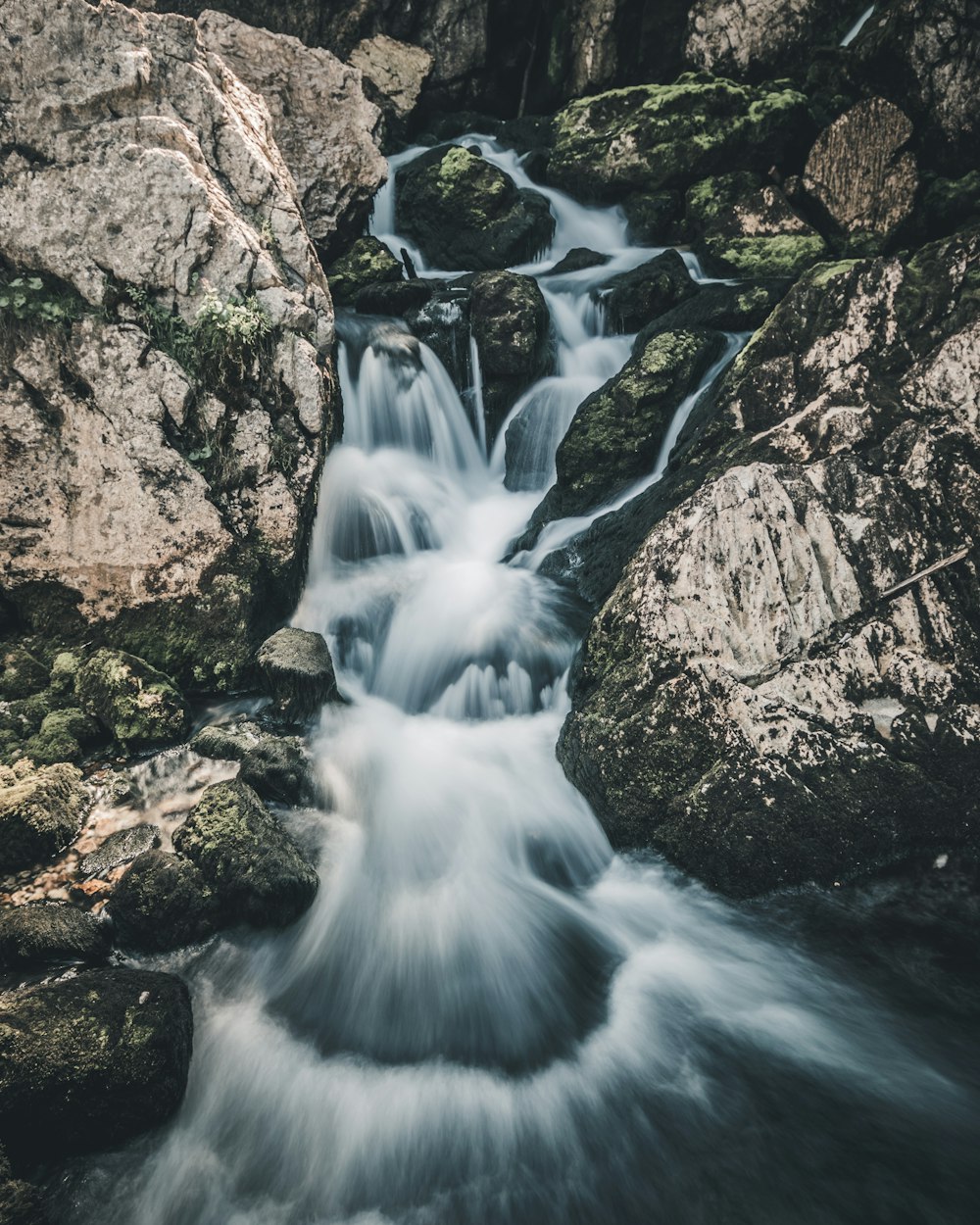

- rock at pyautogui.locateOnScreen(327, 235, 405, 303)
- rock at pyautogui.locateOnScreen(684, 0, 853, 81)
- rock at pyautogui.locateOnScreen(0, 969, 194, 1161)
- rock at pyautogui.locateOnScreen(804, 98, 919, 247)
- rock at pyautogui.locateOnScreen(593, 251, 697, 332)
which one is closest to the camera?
rock at pyautogui.locateOnScreen(0, 969, 194, 1161)

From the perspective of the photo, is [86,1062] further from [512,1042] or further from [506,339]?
[506,339]

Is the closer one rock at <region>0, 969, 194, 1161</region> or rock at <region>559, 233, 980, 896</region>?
rock at <region>0, 969, 194, 1161</region>

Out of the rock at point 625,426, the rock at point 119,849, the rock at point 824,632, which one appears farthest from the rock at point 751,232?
the rock at point 119,849

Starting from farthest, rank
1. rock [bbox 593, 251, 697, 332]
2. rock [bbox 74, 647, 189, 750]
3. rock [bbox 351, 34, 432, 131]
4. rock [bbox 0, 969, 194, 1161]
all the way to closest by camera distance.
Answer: rock [bbox 351, 34, 432, 131] < rock [bbox 593, 251, 697, 332] < rock [bbox 74, 647, 189, 750] < rock [bbox 0, 969, 194, 1161]

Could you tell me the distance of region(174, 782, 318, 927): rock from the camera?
4.01 meters

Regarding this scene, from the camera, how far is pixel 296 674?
229 inches

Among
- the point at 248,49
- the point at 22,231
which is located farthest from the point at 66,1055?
the point at 248,49

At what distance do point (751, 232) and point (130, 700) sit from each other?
13.5 m

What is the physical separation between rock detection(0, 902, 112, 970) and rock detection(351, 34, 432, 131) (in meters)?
19.9

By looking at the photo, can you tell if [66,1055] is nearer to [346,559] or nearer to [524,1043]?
[524,1043]

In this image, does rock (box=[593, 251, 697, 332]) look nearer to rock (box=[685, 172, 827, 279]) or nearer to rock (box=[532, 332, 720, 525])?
rock (box=[685, 172, 827, 279])

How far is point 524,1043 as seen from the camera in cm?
362

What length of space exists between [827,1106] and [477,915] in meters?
2.15

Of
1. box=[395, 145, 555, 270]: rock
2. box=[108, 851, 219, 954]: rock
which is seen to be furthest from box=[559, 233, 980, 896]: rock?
box=[395, 145, 555, 270]: rock
